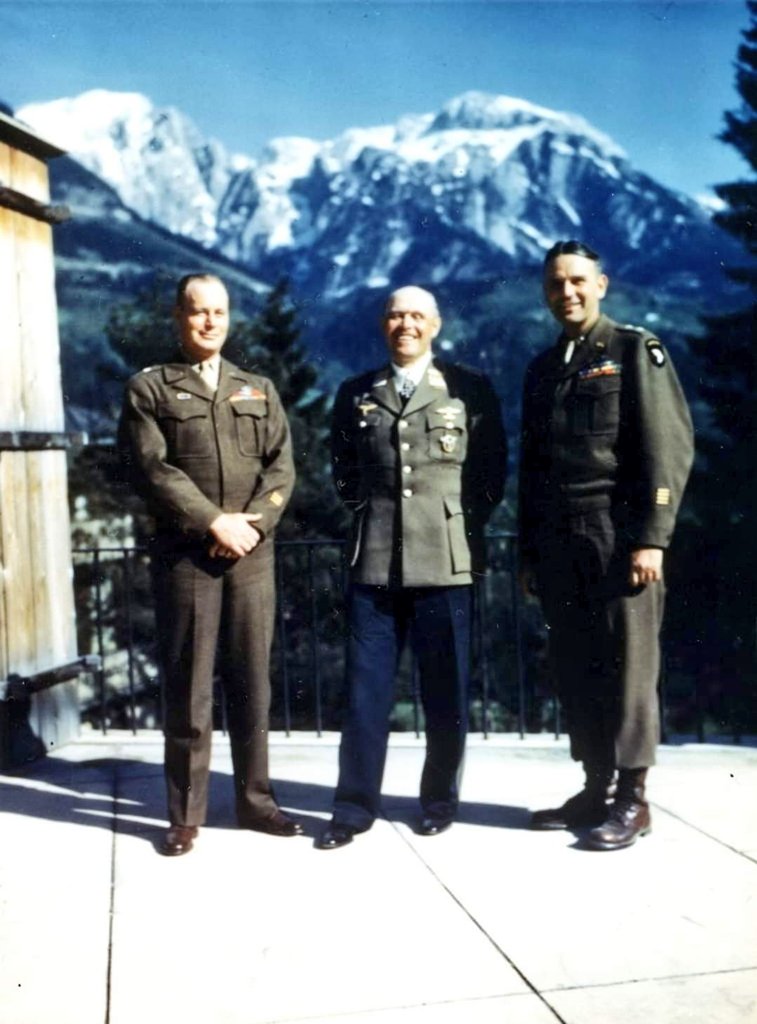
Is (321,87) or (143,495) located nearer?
(143,495)

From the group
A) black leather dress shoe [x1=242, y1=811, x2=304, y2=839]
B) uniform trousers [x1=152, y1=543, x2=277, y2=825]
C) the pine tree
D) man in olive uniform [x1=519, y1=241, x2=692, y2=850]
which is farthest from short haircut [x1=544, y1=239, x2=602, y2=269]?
the pine tree

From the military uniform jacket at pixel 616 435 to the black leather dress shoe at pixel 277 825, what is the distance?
1264 mm

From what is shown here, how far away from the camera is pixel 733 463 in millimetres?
24156

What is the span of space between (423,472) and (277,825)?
49.5 inches

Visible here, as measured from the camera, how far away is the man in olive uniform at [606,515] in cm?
341

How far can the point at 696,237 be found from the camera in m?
83.1

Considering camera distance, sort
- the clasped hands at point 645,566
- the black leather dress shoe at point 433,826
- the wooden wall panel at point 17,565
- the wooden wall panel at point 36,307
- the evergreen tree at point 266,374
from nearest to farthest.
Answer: the clasped hands at point 645,566, the black leather dress shoe at point 433,826, the wooden wall panel at point 17,565, the wooden wall panel at point 36,307, the evergreen tree at point 266,374

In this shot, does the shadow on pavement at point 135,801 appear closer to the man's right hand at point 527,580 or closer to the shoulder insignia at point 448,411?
the man's right hand at point 527,580

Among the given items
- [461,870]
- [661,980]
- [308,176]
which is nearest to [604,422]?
[461,870]

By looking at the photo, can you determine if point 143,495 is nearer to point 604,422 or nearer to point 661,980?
point 604,422

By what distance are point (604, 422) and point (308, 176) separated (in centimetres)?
7785

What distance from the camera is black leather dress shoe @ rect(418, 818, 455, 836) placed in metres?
3.63

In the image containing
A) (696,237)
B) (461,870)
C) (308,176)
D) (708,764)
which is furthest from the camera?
(696,237)

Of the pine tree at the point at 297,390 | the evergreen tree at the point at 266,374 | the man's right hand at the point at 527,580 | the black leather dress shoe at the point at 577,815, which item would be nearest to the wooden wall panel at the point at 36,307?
the man's right hand at the point at 527,580
